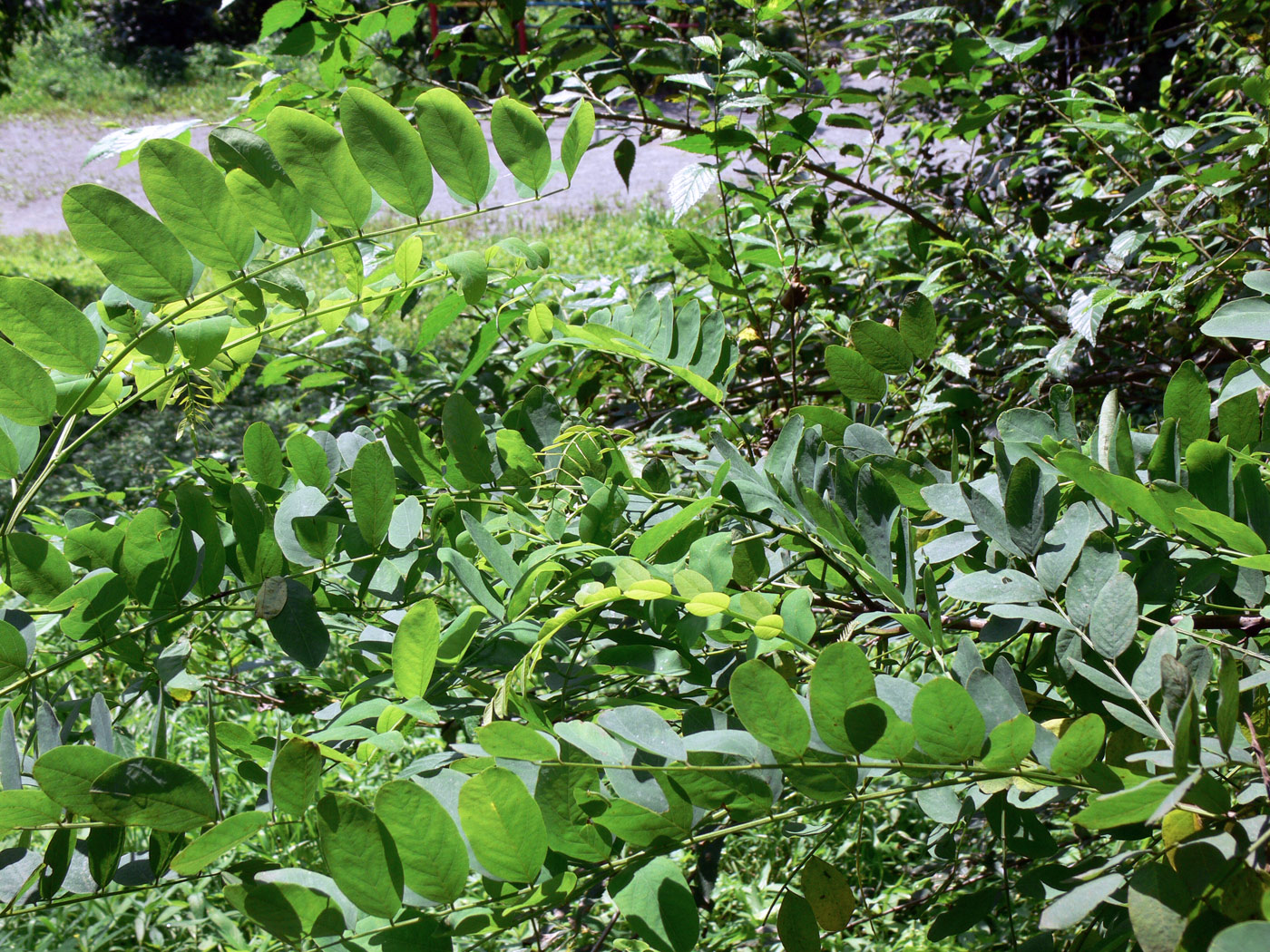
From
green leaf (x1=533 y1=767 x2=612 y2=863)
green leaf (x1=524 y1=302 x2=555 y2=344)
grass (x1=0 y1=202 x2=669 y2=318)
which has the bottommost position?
grass (x1=0 y1=202 x2=669 y2=318)

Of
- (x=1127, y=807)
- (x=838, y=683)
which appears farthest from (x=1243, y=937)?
(x=838, y=683)

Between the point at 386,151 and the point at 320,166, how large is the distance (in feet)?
0.15

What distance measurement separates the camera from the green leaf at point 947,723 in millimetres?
388

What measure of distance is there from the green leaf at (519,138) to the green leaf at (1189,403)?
48cm

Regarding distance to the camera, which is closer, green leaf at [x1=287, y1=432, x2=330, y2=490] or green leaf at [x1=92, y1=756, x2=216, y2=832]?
green leaf at [x1=92, y1=756, x2=216, y2=832]

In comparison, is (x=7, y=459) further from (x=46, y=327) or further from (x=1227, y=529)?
(x=1227, y=529)

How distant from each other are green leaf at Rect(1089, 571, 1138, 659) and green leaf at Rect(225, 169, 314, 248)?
1.73 feet

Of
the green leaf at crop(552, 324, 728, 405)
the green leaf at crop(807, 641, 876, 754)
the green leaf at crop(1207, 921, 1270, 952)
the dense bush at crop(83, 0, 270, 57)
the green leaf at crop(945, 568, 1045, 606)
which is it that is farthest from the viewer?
the dense bush at crop(83, 0, 270, 57)

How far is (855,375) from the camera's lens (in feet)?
2.48

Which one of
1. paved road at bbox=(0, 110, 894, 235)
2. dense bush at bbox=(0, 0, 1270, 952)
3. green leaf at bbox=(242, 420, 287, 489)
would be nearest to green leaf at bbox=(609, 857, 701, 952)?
dense bush at bbox=(0, 0, 1270, 952)

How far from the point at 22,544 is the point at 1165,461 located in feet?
2.43

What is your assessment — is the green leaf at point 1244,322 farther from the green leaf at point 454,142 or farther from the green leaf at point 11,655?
the green leaf at point 11,655

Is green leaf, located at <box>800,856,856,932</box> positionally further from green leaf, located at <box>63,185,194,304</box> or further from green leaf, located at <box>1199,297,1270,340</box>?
green leaf, located at <box>63,185,194,304</box>

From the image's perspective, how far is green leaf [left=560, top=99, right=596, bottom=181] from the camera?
68 centimetres
